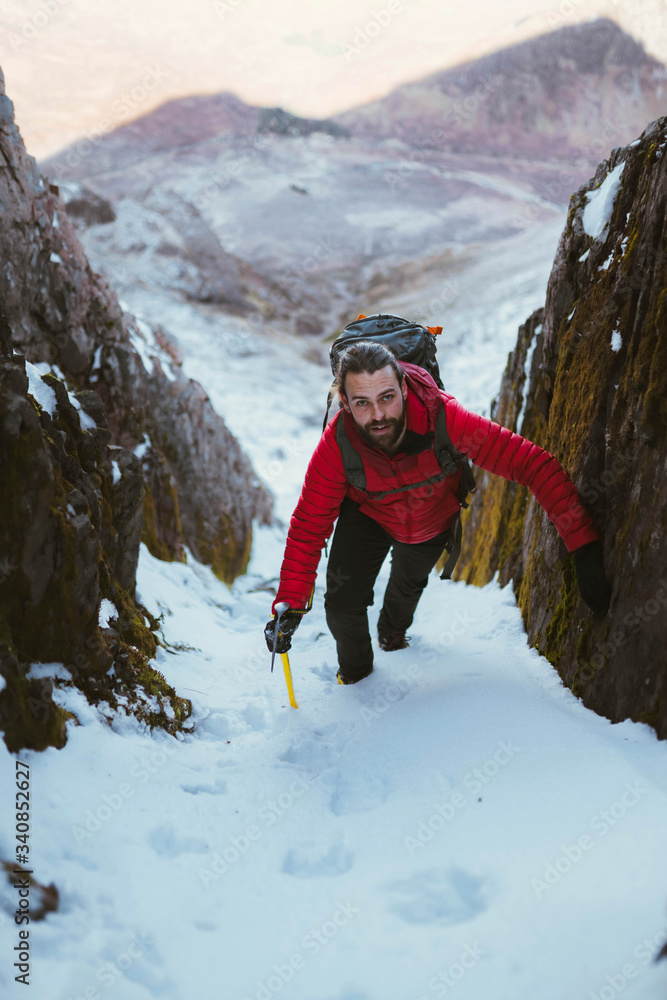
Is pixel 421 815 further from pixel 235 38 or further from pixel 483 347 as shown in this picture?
pixel 235 38

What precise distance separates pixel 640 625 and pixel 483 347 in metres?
17.1

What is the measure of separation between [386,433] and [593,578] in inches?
47.3

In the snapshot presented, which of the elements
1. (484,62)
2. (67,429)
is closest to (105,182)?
(484,62)

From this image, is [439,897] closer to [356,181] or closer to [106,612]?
[106,612]

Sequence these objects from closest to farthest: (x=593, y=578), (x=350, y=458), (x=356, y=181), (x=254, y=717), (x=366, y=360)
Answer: (x=593, y=578)
(x=366, y=360)
(x=350, y=458)
(x=254, y=717)
(x=356, y=181)

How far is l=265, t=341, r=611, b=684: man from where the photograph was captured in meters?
3.12

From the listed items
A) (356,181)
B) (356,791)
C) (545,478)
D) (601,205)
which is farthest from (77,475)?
(356,181)

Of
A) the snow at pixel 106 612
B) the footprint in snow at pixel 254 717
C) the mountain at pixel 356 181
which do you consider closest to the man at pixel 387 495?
the footprint in snow at pixel 254 717

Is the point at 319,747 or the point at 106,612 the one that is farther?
the point at 106,612

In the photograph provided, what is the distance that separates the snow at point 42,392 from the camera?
11.2 feet

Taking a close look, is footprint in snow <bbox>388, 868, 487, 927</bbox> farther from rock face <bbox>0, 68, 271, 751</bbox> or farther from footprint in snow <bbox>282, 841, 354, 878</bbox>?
rock face <bbox>0, 68, 271, 751</bbox>

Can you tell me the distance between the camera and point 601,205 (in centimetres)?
370

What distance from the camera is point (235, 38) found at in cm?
5709

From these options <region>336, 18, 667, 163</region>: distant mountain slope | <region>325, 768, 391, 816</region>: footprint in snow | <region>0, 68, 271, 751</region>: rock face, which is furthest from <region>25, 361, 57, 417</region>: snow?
<region>336, 18, 667, 163</region>: distant mountain slope
